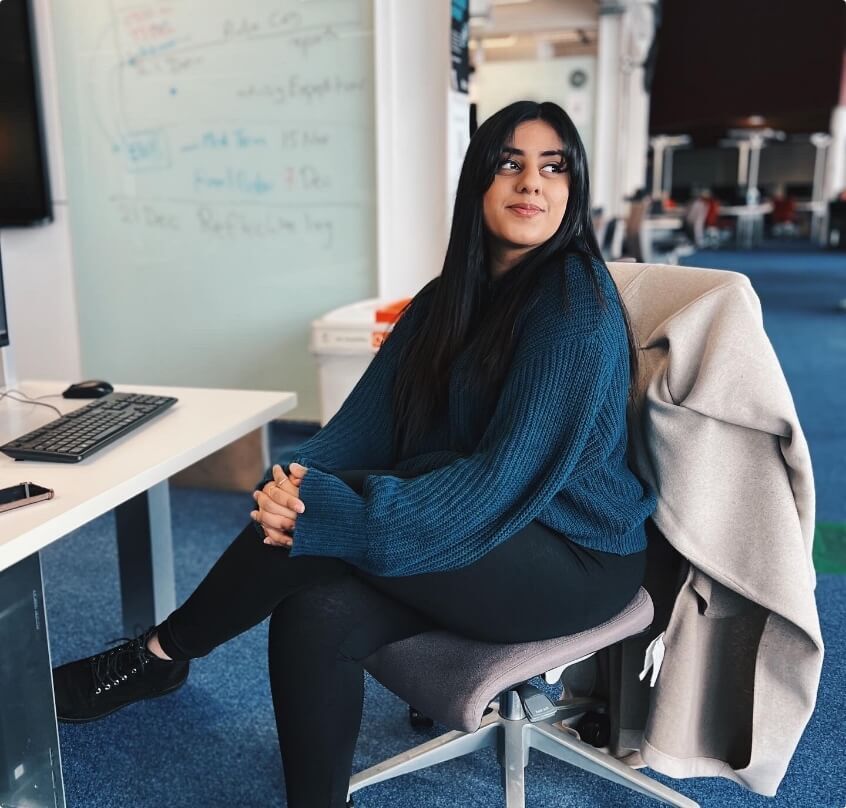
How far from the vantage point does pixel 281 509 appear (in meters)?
1.20

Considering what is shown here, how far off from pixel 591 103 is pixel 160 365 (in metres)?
7.20

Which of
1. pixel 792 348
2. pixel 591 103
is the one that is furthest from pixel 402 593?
→ pixel 591 103

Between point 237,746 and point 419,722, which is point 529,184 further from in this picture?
point 237,746

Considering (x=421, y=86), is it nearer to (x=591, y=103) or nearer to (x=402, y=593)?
(x=402, y=593)

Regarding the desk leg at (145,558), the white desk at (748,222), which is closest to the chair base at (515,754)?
the desk leg at (145,558)

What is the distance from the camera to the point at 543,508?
46.7 inches

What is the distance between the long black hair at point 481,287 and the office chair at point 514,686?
0.45ft

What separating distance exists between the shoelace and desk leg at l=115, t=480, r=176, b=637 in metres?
0.45

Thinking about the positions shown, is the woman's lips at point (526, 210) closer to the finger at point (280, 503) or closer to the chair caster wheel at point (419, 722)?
the finger at point (280, 503)

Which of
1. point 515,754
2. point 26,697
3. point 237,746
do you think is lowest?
point 237,746

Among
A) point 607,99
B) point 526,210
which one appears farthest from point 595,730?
point 607,99

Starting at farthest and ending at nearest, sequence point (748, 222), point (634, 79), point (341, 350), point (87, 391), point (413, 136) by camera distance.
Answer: point (748, 222) → point (634, 79) → point (413, 136) → point (341, 350) → point (87, 391)

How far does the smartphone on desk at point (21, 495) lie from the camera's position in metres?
1.11

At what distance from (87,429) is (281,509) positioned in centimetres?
44
